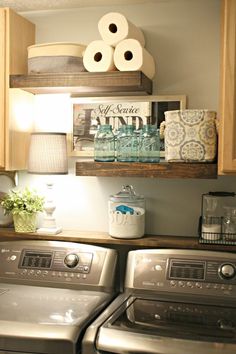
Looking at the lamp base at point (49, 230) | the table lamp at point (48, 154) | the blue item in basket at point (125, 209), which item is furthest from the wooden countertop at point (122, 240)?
the table lamp at point (48, 154)

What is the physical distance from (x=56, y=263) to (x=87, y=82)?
34.3 inches

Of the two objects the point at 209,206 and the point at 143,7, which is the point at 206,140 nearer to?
the point at 209,206

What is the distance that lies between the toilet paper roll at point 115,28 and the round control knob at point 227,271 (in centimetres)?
113

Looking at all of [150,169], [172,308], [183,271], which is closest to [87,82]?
[150,169]

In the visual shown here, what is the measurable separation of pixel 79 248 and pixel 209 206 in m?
0.66

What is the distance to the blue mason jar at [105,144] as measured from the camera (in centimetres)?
225

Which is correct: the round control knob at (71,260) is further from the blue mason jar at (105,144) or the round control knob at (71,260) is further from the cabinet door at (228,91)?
the cabinet door at (228,91)

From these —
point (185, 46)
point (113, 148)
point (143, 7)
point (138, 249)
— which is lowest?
point (138, 249)

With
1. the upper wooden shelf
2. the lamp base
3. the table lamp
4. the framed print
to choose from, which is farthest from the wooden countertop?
the upper wooden shelf

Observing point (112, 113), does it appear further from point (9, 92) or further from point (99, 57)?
point (9, 92)

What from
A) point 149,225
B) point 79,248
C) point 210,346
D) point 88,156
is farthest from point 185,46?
point 210,346

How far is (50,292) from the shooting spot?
2.16 meters

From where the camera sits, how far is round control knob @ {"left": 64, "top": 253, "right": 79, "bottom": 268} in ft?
7.40

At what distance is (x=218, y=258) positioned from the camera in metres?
2.11
